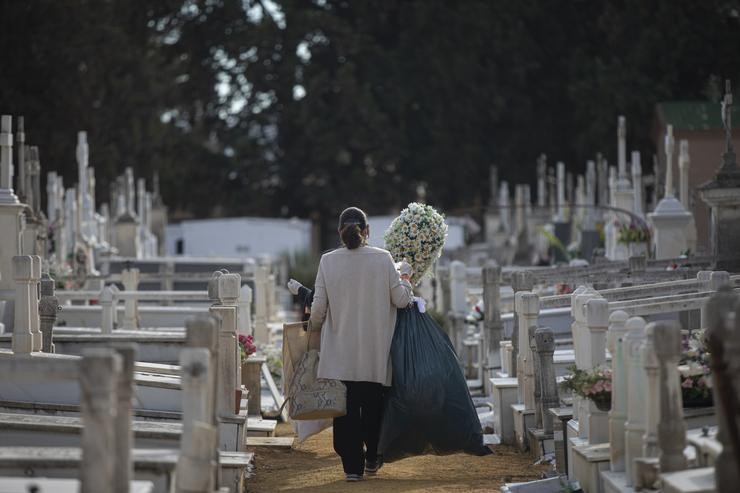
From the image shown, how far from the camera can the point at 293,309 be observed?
133ft

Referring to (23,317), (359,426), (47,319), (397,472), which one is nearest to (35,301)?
(23,317)

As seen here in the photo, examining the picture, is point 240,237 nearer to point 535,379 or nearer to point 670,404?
point 535,379

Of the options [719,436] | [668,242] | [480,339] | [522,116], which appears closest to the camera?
[719,436]

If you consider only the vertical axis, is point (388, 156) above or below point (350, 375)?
above

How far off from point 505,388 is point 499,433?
16.1 inches

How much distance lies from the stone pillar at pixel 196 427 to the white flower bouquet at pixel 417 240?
5.01 metres

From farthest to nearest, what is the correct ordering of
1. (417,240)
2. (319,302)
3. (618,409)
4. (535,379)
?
(417,240), (535,379), (319,302), (618,409)

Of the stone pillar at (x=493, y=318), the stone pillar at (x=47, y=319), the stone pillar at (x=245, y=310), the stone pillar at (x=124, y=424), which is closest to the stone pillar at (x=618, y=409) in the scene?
the stone pillar at (x=124, y=424)

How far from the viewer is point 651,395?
8148 millimetres

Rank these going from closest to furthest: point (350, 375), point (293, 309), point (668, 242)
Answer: point (350, 375), point (668, 242), point (293, 309)

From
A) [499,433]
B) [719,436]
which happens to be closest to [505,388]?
[499,433]

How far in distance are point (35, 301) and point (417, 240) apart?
3067 mm

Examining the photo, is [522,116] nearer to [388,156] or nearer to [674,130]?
[388,156]

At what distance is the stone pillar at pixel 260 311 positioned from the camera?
19.5 meters
